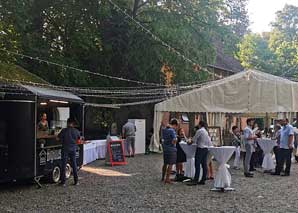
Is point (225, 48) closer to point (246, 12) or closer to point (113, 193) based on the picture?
point (246, 12)

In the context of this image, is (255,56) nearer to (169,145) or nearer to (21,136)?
(169,145)

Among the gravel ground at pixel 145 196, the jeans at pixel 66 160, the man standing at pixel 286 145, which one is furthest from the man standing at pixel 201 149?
the man standing at pixel 286 145

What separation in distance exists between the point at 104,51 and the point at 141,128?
476 cm

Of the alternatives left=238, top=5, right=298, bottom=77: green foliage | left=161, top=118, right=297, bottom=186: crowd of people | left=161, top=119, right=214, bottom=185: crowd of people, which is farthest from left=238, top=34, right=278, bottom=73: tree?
left=161, top=119, right=214, bottom=185: crowd of people

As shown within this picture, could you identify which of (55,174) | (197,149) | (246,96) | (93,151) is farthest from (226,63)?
(55,174)

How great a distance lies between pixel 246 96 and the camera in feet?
64.6

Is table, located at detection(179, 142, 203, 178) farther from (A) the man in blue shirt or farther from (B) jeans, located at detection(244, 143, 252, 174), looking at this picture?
(B) jeans, located at detection(244, 143, 252, 174)

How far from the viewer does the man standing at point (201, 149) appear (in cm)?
1216

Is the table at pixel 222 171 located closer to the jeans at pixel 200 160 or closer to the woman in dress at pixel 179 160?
the jeans at pixel 200 160

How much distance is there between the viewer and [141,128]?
77.0 ft

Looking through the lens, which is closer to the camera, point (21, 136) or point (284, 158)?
point (21, 136)

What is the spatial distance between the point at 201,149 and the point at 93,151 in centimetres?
759

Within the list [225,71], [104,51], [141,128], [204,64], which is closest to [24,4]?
[104,51]

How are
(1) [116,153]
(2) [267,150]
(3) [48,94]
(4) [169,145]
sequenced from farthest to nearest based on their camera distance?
(1) [116,153]
(2) [267,150]
(4) [169,145]
(3) [48,94]
